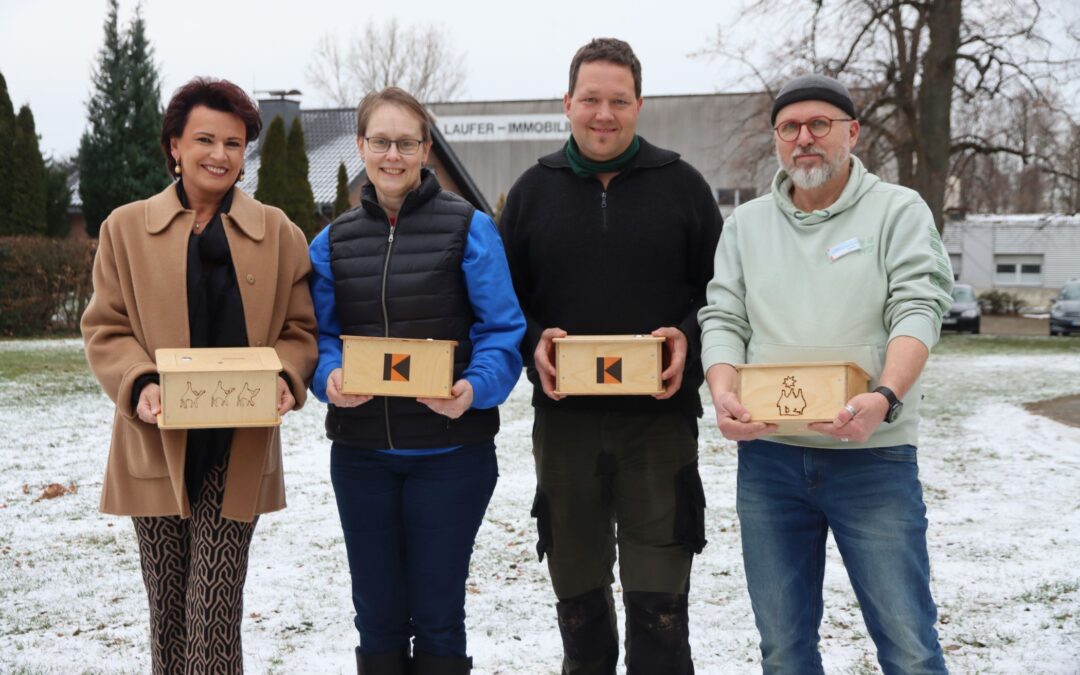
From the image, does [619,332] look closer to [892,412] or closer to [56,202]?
[892,412]

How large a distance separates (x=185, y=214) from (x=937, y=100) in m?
20.5

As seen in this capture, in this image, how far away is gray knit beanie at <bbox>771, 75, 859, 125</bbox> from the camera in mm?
2748

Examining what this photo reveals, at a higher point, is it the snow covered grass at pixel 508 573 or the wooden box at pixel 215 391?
the wooden box at pixel 215 391

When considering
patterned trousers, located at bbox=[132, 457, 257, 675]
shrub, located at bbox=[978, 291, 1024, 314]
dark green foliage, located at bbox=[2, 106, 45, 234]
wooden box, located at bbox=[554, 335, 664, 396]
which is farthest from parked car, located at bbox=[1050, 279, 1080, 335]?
patterned trousers, located at bbox=[132, 457, 257, 675]

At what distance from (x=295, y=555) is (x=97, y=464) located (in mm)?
3278

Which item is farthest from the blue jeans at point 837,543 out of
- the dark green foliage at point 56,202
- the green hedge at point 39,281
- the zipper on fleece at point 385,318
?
the dark green foliage at point 56,202

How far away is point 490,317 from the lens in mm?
3041

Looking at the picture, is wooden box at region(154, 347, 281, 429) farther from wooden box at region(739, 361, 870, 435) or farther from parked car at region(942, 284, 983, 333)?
parked car at region(942, 284, 983, 333)

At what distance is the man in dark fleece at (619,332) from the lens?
3.16 meters

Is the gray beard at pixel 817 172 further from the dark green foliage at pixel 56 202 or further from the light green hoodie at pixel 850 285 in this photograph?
the dark green foliage at pixel 56 202

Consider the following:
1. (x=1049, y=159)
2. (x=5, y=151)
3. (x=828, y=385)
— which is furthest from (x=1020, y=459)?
(x=5, y=151)

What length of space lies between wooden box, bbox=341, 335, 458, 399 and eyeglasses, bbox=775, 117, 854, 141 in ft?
3.72

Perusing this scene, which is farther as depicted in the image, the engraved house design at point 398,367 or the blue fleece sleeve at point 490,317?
the blue fleece sleeve at point 490,317

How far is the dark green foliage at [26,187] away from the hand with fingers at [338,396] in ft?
64.1
